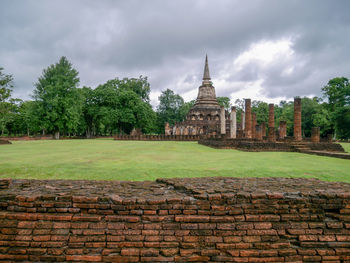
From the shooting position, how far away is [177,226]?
3236 mm

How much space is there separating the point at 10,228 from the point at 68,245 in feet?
2.88

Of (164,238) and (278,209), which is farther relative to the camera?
(278,209)

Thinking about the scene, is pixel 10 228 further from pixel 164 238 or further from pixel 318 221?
pixel 318 221

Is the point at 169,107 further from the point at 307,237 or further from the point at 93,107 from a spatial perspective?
the point at 307,237

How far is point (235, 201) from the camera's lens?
11.1ft

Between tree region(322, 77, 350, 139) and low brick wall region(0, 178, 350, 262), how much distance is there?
34.0m

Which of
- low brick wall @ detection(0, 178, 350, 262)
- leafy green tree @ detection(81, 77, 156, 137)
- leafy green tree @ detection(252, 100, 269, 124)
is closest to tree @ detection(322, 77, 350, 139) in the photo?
leafy green tree @ detection(252, 100, 269, 124)

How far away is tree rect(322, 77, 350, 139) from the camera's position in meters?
31.4

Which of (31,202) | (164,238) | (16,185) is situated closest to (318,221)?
(164,238)

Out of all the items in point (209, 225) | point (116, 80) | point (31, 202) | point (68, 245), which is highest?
point (116, 80)

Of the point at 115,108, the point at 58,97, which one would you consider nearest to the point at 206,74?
the point at 115,108

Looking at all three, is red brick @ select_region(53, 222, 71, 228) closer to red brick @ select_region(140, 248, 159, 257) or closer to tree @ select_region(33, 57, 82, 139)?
red brick @ select_region(140, 248, 159, 257)

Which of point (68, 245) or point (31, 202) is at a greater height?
point (31, 202)

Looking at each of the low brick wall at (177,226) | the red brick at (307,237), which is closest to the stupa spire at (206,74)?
the low brick wall at (177,226)
